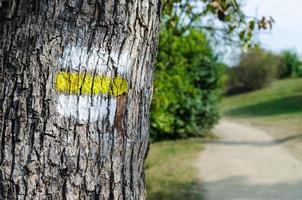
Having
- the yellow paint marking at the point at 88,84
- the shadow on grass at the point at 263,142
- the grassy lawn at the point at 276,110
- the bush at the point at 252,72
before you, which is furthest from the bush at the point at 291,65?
the yellow paint marking at the point at 88,84

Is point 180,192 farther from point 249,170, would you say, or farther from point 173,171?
point 249,170

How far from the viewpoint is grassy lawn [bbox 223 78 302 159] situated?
20.5 m

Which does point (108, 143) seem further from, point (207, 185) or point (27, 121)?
point (207, 185)

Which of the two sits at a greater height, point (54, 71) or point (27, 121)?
point (54, 71)

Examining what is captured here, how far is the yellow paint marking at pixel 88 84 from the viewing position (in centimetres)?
214

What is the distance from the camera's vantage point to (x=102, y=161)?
2.19 metres

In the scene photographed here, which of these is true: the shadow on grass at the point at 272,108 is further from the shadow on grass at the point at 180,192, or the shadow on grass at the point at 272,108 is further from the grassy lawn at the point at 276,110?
the shadow on grass at the point at 180,192

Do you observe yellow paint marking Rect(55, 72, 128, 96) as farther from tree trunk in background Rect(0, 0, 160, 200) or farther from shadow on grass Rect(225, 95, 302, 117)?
shadow on grass Rect(225, 95, 302, 117)

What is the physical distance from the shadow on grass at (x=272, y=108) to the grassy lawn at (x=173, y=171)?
14.5 m

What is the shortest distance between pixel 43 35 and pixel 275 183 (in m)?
9.55

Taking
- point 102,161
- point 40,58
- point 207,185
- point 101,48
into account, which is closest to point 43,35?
point 40,58

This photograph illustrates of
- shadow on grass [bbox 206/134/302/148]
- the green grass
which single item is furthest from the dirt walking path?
the green grass

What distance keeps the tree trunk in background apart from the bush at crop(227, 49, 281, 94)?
1688 inches

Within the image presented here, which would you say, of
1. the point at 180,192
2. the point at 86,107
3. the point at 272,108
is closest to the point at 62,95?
the point at 86,107
